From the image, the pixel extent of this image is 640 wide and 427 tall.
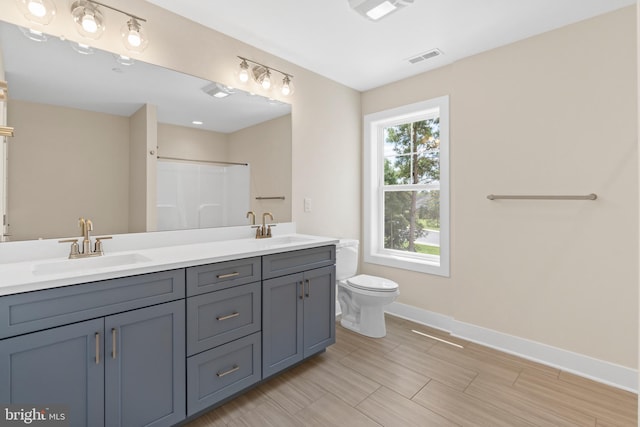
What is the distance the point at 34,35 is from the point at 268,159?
4.92 feet

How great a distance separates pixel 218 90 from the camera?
7.34 ft

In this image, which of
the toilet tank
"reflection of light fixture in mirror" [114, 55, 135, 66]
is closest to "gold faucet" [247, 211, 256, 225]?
the toilet tank

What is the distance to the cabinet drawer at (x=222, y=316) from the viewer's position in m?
1.58

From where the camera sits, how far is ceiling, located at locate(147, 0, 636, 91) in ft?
6.40

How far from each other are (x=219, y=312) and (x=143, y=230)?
74cm

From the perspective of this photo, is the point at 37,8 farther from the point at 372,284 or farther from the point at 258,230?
the point at 372,284

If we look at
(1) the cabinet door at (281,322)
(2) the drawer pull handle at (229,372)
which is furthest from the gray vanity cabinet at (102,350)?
(1) the cabinet door at (281,322)

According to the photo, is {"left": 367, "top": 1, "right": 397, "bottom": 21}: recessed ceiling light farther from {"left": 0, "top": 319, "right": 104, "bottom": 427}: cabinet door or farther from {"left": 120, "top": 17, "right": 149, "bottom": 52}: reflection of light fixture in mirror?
{"left": 0, "top": 319, "right": 104, "bottom": 427}: cabinet door

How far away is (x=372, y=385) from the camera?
6.45ft

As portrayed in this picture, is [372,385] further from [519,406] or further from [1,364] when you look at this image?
[1,364]

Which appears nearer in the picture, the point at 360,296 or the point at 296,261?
the point at 296,261

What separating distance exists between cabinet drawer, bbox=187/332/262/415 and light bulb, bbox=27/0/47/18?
189 cm

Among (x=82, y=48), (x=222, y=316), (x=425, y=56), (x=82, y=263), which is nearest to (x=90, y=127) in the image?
(x=82, y=48)

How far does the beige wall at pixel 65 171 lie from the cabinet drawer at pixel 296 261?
89 cm
